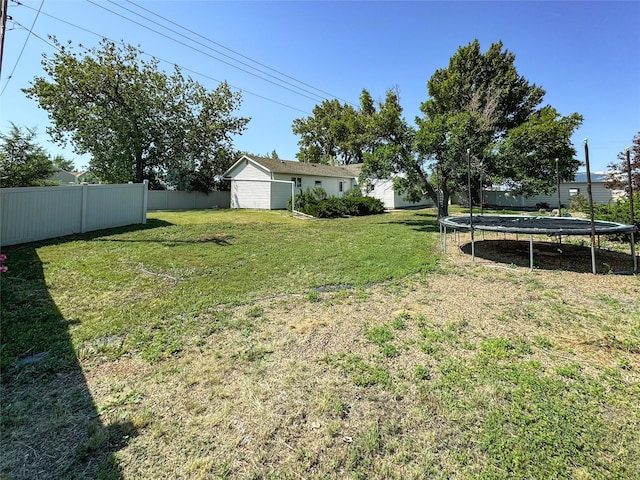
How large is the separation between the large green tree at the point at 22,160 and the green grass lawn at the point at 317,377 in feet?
20.5

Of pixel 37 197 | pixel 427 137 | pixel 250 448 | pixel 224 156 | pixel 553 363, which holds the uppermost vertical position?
pixel 224 156

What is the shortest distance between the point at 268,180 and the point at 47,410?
17596mm

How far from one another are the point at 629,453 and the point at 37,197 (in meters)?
11.7

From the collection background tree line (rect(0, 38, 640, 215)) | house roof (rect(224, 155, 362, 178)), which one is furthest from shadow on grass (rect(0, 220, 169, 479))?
house roof (rect(224, 155, 362, 178))

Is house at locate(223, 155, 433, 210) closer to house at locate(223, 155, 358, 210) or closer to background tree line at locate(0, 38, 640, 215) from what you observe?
house at locate(223, 155, 358, 210)

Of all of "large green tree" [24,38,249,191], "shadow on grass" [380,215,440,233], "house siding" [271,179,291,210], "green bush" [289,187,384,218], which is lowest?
"shadow on grass" [380,215,440,233]

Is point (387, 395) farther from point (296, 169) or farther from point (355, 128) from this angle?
point (296, 169)

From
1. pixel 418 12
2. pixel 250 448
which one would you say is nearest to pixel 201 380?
pixel 250 448

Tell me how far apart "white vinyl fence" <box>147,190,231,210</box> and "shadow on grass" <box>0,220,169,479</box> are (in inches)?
740

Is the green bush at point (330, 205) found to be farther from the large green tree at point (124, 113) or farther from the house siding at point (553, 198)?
the house siding at point (553, 198)

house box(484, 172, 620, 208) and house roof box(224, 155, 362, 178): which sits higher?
house roof box(224, 155, 362, 178)

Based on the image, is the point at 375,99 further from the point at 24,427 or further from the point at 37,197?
the point at 24,427

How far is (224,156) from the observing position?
25.1m

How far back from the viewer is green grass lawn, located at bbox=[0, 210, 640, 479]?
1.83 metres
